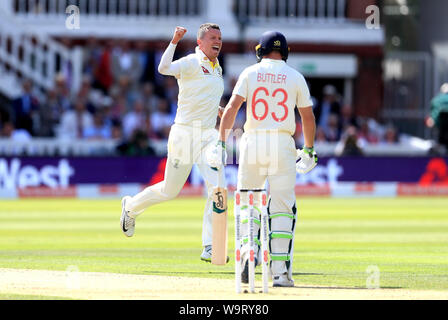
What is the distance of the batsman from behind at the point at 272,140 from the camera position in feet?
28.2

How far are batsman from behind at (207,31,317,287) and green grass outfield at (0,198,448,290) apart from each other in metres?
0.52

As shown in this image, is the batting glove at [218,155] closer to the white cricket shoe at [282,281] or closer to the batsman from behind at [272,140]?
the batsman from behind at [272,140]

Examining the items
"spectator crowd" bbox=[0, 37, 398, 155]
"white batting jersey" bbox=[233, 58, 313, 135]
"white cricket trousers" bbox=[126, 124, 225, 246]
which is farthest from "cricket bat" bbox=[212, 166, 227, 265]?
"spectator crowd" bbox=[0, 37, 398, 155]

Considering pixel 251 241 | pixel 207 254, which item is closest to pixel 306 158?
pixel 251 241

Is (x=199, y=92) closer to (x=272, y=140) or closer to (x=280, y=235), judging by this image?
(x=272, y=140)

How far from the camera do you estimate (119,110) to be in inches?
943

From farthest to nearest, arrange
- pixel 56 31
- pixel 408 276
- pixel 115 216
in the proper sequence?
pixel 56 31, pixel 115 216, pixel 408 276

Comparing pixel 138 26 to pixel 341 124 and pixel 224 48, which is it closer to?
pixel 224 48

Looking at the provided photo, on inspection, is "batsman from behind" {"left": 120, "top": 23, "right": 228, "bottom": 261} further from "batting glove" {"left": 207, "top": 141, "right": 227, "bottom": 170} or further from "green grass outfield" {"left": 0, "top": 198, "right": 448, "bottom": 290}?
"batting glove" {"left": 207, "top": 141, "right": 227, "bottom": 170}

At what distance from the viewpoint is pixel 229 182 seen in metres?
22.1

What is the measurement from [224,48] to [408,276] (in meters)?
19.3

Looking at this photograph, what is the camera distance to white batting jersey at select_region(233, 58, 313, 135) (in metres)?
8.63

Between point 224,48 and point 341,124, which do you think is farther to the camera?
point 224,48
